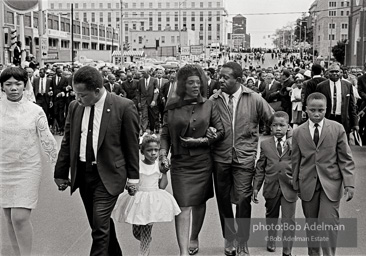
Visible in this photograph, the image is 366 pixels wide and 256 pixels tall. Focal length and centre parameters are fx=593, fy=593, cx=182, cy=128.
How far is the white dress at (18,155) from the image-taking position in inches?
215

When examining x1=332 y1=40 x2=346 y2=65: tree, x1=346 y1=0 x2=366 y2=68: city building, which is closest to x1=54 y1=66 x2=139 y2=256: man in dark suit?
x1=346 y1=0 x2=366 y2=68: city building

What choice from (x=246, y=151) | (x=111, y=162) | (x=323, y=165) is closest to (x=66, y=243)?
(x=111, y=162)

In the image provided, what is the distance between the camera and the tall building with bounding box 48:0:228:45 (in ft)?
463

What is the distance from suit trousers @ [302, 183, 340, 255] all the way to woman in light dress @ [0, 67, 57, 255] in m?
2.53

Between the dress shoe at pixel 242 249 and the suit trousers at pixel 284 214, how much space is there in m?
0.38

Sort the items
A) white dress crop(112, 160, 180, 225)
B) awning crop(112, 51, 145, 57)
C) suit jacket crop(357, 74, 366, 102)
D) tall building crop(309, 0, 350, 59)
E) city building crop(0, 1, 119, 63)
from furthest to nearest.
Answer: tall building crop(309, 0, 350, 59) → awning crop(112, 51, 145, 57) → city building crop(0, 1, 119, 63) → suit jacket crop(357, 74, 366, 102) → white dress crop(112, 160, 180, 225)

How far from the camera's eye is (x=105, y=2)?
147 m

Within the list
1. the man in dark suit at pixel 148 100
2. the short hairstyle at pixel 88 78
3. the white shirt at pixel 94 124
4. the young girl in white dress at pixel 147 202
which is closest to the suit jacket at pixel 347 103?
the young girl in white dress at pixel 147 202

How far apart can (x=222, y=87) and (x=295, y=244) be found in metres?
1.86

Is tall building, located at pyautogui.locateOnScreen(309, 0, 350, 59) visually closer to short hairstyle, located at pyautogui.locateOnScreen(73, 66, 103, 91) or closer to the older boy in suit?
the older boy in suit

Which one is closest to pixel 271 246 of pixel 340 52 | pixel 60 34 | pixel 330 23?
pixel 340 52

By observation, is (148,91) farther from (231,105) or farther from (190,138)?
(190,138)

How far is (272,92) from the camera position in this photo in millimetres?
18188

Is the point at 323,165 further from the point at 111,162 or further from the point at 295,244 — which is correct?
the point at 111,162
